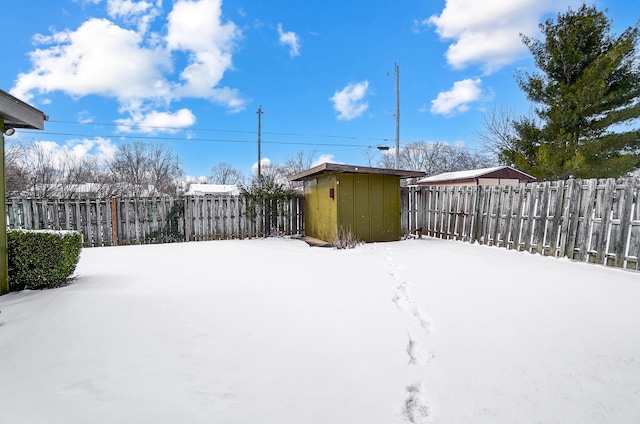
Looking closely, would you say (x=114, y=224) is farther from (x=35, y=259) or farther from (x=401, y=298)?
(x=401, y=298)

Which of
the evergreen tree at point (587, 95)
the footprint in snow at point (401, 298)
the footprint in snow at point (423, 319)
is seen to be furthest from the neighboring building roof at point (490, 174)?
the footprint in snow at point (423, 319)

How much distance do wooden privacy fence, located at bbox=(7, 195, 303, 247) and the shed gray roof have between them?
4.95 meters

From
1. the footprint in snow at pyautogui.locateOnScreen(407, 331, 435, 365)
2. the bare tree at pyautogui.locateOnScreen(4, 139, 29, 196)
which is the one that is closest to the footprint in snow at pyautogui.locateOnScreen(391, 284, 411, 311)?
the footprint in snow at pyautogui.locateOnScreen(407, 331, 435, 365)

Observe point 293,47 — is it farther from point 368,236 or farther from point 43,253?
point 43,253

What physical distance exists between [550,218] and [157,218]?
9332 millimetres

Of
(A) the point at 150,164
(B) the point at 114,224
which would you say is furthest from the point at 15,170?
(A) the point at 150,164

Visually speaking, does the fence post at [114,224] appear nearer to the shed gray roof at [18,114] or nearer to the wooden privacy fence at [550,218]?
the shed gray roof at [18,114]

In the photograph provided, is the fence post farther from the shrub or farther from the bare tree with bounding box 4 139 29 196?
the shrub

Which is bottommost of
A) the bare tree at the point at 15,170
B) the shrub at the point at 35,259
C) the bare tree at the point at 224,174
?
the shrub at the point at 35,259

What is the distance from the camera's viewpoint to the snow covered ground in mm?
1630

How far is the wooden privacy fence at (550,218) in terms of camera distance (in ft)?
16.1

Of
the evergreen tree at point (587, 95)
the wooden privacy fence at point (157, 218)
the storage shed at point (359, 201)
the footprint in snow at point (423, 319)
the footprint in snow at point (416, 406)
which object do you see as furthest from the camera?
the evergreen tree at point (587, 95)

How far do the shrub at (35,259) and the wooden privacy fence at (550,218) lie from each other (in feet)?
25.2

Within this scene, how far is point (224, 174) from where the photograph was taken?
129 feet
